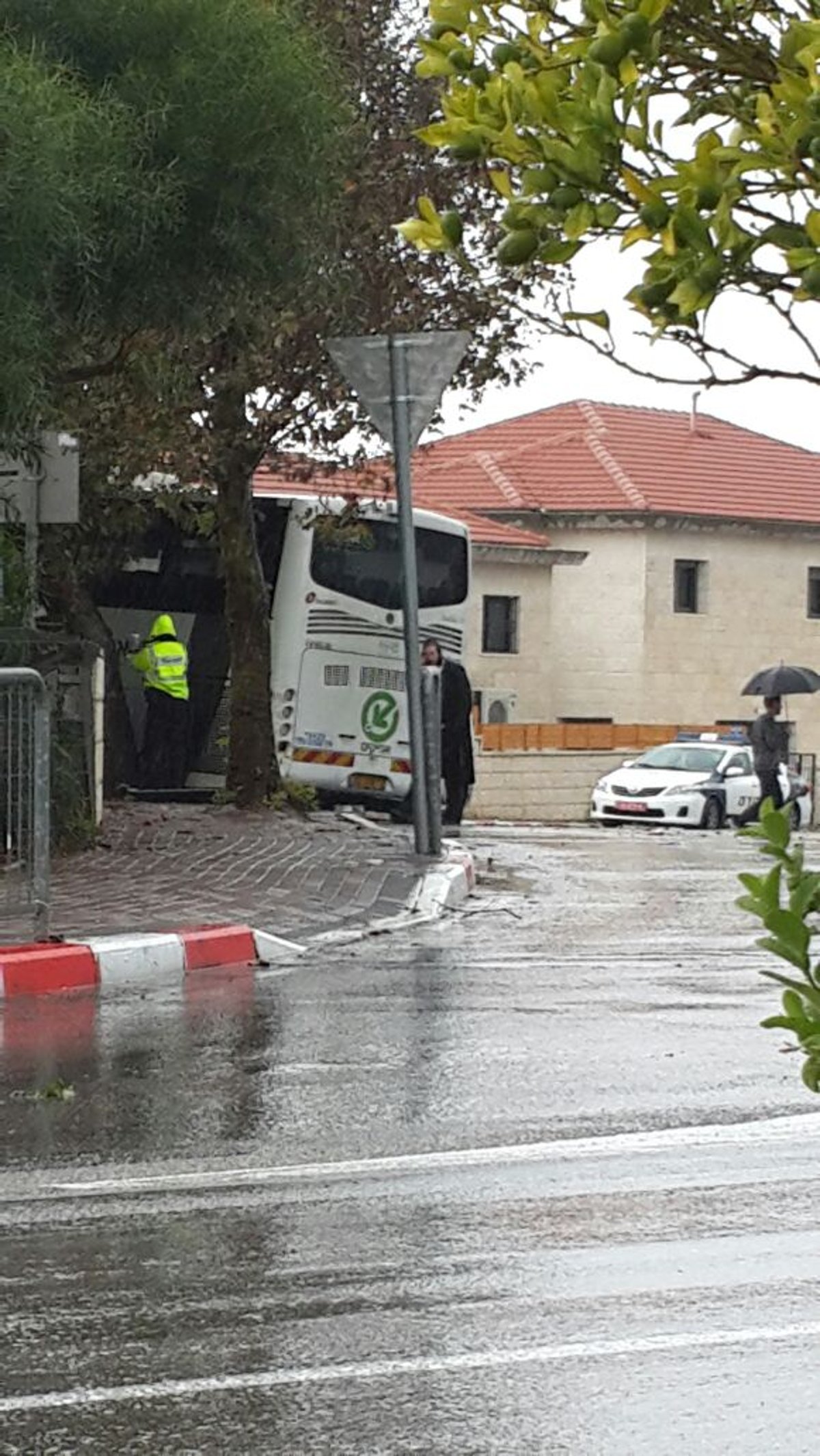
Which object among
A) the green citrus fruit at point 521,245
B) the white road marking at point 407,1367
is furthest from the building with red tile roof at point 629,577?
the green citrus fruit at point 521,245

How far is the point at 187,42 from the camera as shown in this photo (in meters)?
15.4

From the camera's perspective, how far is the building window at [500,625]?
53125mm

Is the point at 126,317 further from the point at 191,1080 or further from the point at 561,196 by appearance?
the point at 561,196

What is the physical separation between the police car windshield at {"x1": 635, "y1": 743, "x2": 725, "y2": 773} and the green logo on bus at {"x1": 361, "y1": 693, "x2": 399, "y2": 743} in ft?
35.4

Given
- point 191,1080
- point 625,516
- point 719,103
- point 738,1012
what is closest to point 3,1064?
point 191,1080

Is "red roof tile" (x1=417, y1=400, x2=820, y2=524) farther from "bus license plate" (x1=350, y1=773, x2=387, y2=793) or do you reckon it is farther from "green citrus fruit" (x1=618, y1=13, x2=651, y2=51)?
"green citrus fruit" (x1=618, y1=13, x2=651, y2=51)

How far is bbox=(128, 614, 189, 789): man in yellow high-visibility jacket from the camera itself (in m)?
25.5

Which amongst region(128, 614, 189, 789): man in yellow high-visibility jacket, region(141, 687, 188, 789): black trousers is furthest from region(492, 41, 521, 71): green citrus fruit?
region(141, 687, 188, 789): black trousers

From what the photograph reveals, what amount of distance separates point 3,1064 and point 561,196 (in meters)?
6.04

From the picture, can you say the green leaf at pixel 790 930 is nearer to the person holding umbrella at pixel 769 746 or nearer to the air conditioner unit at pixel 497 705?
the person holding umbrella at pixel 769 746

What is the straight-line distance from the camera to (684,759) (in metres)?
39.8

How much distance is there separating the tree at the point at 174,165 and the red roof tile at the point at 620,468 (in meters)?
38.2

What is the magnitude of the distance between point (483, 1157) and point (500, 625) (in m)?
45.9

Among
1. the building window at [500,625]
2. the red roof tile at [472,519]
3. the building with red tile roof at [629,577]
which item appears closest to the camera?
the red roof tile at [472,519]
